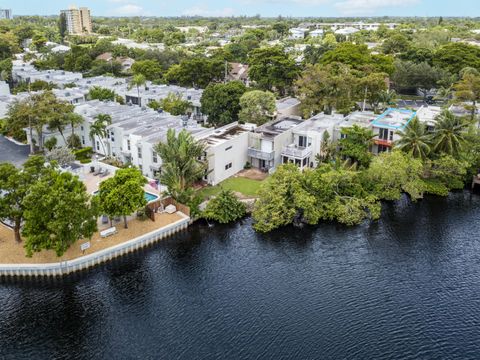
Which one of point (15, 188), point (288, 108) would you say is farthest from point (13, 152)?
point (288, 108)

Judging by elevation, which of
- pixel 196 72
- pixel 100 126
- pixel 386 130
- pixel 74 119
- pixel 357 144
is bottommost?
pixel 357 144

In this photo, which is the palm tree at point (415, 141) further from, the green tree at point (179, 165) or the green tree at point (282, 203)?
the green tree at point (179, 165)

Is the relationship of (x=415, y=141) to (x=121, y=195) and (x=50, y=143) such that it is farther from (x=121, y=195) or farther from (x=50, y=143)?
(x=50, y=143)

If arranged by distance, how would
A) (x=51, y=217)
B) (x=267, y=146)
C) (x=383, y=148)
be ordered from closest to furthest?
(x=51, y=217), (x=267, y=146), (x=383, y=148)

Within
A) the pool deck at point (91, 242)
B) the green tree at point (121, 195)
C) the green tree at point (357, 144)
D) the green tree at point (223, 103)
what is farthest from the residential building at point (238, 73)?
the green tree at point (121, 195)

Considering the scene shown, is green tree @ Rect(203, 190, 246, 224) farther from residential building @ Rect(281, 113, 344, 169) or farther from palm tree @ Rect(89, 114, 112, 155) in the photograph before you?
palm tree @ Rect(89, 114, 112, 155)
